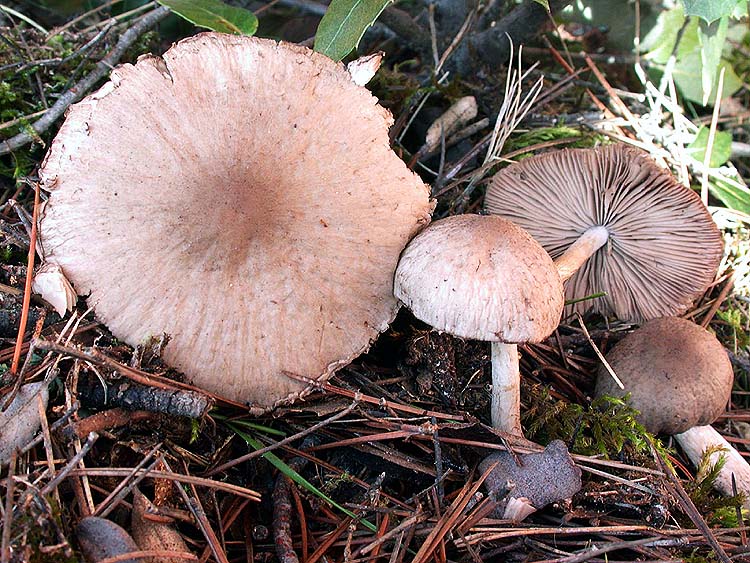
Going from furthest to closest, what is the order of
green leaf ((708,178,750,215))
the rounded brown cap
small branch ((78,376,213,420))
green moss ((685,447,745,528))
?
1. green leaf ((708,178,750,215))
2. the rounded brown cap
3. green moss ((685,447,745,528))
4. small branch ((78,376,213,420))

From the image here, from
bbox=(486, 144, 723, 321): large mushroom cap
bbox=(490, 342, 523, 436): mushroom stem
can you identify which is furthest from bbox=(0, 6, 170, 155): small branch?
bbox=(490, 342, 523, 436): mushroom stem

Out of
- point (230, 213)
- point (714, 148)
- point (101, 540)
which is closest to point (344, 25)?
point (230, 213)

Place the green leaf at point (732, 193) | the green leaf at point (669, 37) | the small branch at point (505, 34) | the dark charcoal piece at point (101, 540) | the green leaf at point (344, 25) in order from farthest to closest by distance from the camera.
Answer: the green leaf at point (669, 37)
the green leaf at point (732, 193)
the small branch at point (505, 34)
the green leaf at point (344, 25)
the dark charcoal piece at point (101, 540)

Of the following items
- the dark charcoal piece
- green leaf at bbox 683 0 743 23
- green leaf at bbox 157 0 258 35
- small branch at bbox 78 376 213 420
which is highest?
green leaf at bbox 157 0 258 35

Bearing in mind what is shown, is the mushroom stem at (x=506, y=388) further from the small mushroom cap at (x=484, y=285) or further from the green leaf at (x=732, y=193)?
the green leaf at (x=732, y=193)

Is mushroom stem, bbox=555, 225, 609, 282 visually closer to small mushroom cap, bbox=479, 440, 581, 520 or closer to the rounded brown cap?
the rounded brown cap

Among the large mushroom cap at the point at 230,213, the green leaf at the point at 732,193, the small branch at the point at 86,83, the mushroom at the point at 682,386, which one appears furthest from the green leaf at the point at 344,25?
the green leaf at the point at 732,193
